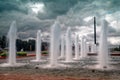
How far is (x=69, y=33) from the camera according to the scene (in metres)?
28.5

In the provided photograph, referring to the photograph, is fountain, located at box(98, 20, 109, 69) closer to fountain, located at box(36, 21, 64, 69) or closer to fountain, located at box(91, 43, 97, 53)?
fountain, located at box(36, 21, 64, 69)

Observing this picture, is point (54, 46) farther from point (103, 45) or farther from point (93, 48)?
point (93, 48)

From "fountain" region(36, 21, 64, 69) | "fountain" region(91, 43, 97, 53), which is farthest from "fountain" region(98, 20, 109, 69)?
"fountain" region(91, 43, 97, 53)

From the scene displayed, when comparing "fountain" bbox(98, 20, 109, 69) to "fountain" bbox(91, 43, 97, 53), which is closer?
"fountain" bbox(98, 20, 109, 69)

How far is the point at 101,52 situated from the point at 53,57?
366 centimetres

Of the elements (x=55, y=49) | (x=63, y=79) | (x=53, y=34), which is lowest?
(x=63, y=79)

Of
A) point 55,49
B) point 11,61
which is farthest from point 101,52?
point 11,61

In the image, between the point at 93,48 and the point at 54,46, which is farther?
the point at 93,48

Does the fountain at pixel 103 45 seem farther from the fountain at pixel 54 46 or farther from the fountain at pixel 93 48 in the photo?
the fountain at pixel 93 48

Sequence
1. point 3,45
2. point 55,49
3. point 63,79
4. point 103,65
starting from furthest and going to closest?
point 3,45
point 55,49
point 103,65
point 63,79

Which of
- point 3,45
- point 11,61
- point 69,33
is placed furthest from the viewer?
point 3,45

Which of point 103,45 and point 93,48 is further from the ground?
point 103,45

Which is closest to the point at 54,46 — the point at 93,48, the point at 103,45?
the point at 103,45

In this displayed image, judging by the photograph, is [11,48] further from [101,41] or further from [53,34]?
[101,41]
